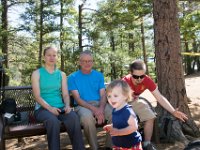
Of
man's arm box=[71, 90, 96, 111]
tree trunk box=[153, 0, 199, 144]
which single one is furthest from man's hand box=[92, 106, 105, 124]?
tree trunk box=[153, 0, 199, 144]

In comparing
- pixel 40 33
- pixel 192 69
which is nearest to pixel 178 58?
pixel 40 33

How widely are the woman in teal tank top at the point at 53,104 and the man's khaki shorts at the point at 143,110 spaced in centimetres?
89

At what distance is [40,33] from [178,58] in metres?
15.2

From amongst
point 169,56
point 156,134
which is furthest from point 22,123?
point 169,56

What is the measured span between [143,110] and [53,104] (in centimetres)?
123

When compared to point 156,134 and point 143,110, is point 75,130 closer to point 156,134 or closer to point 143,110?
point 143,110

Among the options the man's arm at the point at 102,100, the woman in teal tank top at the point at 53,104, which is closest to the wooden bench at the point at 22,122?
the woman in teal tank top at the point at 53,104

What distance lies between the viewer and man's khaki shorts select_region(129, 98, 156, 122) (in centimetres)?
481

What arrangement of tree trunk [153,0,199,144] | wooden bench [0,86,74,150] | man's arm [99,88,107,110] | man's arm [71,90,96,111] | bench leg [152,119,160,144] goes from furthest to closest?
1. tree trunk [153,0,199,144]
2. bench leg [152,119,160,144]
3. man's arm [99,88,107,110]
4. man's arm [71,90,96,111]
5. wooden bench [0,86,74,150]

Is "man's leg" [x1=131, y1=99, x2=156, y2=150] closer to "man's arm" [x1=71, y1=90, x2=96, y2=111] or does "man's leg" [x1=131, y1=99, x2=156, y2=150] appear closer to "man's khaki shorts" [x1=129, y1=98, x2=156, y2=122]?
"man's khaki shorts" [x1=129, y1=98, x2=156, y2=122]

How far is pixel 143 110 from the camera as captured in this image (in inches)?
191

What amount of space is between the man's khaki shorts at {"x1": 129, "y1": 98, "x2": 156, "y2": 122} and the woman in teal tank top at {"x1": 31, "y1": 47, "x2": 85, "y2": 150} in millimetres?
886

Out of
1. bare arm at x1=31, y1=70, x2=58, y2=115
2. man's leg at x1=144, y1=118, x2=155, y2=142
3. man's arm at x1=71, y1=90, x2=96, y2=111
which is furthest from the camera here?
man's arm at x1=71, y1=90, x2=96, y2=111

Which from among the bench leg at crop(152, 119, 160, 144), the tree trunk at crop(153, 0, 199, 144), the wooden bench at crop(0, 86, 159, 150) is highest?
the tree trunk at crop(153, 0, 199, 144)
